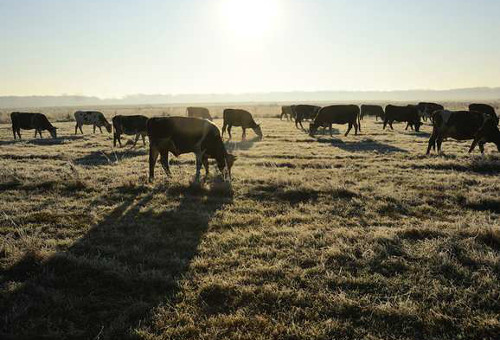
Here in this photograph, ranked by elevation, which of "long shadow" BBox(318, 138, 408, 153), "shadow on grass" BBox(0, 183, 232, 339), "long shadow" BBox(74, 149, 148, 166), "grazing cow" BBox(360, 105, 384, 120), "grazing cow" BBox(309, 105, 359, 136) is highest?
"grazing cow" BBox(360, 105, 384, 120)

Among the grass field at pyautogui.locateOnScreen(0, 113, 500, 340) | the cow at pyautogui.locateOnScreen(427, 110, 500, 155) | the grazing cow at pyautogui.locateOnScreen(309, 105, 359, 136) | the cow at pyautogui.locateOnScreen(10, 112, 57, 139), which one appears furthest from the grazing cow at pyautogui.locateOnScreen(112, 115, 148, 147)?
the cow at pyautogui.locateOnScreen(427, 110, 500, 155)

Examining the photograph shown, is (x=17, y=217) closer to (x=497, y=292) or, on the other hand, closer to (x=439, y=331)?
(x=439, y=331)

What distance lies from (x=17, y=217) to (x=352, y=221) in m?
6.57

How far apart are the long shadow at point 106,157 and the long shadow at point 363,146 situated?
10086 mm

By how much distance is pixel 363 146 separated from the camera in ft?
62.7

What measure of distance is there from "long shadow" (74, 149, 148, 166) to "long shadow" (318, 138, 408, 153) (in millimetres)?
10086

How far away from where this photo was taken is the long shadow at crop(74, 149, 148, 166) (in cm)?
1428

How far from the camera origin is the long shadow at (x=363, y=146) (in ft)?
57.1

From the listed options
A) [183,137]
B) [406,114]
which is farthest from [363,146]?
[183,137]

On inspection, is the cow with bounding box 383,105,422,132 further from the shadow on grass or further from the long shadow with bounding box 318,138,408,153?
the shadow on grass


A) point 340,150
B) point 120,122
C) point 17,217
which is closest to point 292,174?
point 340,150

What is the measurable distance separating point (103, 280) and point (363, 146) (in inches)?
657

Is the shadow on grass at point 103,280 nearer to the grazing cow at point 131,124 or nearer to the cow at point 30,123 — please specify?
the grazing cow at point 131,124

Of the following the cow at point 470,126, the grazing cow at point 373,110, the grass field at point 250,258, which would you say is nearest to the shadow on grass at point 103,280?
the grass field at point 250,258
